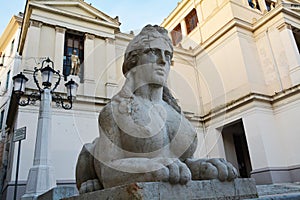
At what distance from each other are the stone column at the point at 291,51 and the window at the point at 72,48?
33.9 feet

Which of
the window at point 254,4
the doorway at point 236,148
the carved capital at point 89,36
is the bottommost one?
the doorway at point 236,148

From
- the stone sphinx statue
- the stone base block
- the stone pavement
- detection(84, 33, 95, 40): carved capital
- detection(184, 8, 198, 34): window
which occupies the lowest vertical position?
the stone pavement

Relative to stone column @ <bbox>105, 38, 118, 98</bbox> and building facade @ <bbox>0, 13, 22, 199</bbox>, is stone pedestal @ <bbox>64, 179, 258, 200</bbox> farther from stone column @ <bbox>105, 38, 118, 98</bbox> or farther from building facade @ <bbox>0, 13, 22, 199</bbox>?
building facade @ <bbox>0, 13, 22, 199</bbox>

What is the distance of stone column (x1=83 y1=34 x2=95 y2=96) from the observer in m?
12.2

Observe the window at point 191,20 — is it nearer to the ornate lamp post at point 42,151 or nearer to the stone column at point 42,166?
the ornate lamp post at point 42,151

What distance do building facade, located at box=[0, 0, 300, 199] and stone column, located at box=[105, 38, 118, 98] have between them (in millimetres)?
54

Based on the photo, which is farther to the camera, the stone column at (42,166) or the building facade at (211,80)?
the building facade at (211,80)

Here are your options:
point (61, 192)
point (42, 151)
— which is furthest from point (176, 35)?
point (61, 192)

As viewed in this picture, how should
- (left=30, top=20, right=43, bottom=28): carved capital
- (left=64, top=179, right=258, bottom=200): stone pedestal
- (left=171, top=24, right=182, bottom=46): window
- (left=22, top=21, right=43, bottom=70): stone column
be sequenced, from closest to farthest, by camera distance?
(left=64, top=179, right=258, bottom=200): stone pedestal → (left=22, top=21, right=43, bottom=70): stone column → (left=30, top=20, right=43, bottom=28): carved capital → (left=171, top=24, right=182, bottom=46): window

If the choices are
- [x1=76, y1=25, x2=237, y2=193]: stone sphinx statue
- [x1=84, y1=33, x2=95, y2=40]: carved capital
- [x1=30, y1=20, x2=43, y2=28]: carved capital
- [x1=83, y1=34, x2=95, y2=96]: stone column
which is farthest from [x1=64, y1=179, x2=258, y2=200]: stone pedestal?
[x1=84, y1=33, x2=95, y2=40]: carved capital

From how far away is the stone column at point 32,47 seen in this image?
37.0 feet

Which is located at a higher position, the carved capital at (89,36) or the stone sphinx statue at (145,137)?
the carved capital at (89,36)

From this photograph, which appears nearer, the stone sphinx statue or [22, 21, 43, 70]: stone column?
the stone sphinx statue

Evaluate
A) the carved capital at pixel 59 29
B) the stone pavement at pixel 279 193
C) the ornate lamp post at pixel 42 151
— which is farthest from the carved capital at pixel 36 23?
the stone pavement at pixel 279 193
